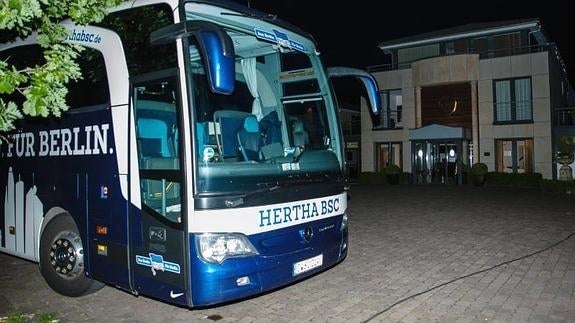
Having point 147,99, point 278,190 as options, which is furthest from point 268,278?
point 147,99

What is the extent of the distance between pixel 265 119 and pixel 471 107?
24.7 m

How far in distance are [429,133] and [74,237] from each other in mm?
24206

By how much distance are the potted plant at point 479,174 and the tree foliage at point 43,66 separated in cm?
2329

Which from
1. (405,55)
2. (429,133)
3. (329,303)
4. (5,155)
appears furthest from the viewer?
(405,55)

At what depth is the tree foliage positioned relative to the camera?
3.50 m

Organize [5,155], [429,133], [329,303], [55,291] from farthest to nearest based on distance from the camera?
[429,133] < [5,155] < [55,291] < [329,303]

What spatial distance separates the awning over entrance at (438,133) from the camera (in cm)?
2638

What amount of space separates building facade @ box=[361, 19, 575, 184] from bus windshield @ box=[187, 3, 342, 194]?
2223 cm

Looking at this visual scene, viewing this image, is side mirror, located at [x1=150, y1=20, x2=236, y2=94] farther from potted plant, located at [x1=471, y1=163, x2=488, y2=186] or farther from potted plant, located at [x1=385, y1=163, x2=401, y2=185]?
potted plant, located at [x1=385, y1=163, x2=401, y2=185]

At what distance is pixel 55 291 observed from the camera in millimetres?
6055

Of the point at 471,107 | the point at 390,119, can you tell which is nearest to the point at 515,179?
the point at 471,107

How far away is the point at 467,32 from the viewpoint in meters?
28.8

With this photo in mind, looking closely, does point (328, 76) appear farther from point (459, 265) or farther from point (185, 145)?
point (459, 265)

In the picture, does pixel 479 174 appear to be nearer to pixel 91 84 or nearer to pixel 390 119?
pixel 390 119
